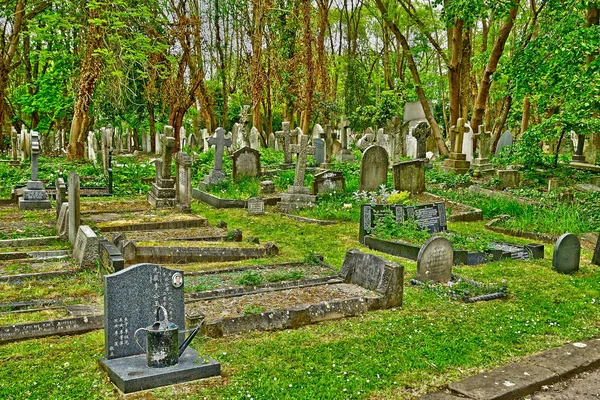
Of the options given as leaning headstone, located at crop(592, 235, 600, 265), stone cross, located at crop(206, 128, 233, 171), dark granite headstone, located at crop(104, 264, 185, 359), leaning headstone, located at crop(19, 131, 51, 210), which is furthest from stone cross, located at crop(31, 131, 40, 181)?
leaning headstone, located at crop(592, 235, 600, 265)

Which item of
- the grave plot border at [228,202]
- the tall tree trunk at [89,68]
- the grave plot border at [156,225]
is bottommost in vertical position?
the grave plot border at [156,225]

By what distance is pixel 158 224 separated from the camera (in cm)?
1119

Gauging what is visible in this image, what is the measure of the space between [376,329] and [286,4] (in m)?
26.9

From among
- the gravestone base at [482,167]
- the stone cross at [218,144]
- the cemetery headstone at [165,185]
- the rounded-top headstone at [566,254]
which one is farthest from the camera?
the gravestone base at [482,167]

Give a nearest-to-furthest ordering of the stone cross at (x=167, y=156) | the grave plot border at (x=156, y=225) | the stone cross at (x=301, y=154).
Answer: the grave plot border at (x=156, y=225), the stone cross at (x=167, y=156), the stone cross at (x=301, y=154)

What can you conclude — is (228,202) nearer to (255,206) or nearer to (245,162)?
(255,206)

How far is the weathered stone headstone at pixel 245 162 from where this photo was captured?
17500 millimetres

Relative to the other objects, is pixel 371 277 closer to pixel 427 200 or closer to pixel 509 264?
pixel 509 264

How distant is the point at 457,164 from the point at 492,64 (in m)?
3.56

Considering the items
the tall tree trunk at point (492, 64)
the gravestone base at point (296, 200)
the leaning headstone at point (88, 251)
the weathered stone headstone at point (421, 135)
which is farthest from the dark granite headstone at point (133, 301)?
the tall tree trunk at point (492, 64)

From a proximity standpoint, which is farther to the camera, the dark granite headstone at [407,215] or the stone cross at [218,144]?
the stone cross at [218,144]

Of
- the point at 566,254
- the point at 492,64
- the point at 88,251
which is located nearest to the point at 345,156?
the point at 492,64

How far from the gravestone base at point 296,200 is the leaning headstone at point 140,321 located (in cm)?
904

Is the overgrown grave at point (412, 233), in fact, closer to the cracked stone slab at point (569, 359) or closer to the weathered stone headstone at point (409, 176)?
the cracked stone slab at point (569, 359)
